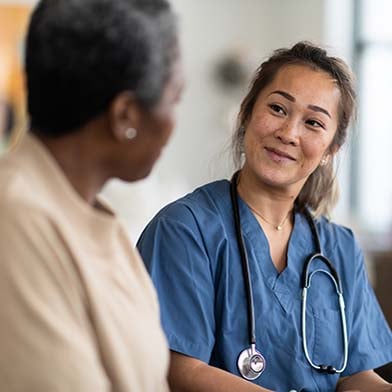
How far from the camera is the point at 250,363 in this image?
1.93 m

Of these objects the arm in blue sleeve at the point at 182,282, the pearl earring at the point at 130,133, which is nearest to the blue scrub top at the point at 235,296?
the arm in blue sleeve at the point at 182,282

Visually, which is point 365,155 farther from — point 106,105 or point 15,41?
point 106,105

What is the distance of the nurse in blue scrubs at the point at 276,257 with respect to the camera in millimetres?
1902

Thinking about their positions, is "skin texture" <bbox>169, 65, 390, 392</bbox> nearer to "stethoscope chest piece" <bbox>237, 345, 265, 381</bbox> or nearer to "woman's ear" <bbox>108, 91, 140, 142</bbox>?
"stethoscope chest piece" <bbox>237, 345, 265, 381</bbox>

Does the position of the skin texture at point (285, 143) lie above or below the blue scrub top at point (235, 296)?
above

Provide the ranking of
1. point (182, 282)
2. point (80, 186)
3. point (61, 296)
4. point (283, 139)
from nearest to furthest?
point (61, 296) < point (80, 186) < point (182, 282) < point (283, 139)

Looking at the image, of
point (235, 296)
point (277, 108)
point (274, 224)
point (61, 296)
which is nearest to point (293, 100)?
point (277, 108)

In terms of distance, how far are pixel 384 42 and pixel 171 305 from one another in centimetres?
448

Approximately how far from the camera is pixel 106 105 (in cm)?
126

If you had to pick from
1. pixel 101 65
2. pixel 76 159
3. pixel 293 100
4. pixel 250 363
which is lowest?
pixel 250 363

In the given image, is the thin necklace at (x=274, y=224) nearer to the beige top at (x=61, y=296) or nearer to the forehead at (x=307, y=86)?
the forehead at (x=307, y=86)

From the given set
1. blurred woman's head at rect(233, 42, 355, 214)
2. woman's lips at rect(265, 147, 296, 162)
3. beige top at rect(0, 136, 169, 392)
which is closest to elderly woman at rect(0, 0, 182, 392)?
beige top at rect(0, 136, 169, 392)

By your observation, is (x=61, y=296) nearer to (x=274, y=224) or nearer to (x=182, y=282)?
(x=182, y=282)

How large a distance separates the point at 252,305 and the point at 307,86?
47cm
